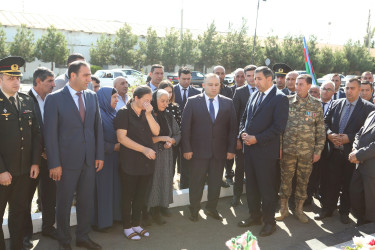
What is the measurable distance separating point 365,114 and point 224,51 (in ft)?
102

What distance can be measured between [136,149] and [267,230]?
1931 mm

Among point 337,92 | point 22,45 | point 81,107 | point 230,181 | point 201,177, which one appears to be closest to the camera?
point 81,107

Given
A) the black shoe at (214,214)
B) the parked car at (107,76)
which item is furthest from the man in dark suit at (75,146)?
the parked car at (107,76)

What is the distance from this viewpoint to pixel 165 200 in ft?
14.7

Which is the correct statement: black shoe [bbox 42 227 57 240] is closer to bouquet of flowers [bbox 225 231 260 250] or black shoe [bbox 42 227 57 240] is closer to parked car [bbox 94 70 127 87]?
bouquet of flowers [bbox 225 231 260 250]

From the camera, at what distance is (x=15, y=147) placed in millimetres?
3395

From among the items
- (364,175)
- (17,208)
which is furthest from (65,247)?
(364,175)

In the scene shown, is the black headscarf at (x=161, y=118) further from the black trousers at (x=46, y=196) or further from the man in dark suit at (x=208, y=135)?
the black trousers at (x=46, y=196)

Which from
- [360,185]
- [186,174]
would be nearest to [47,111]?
[186,174]

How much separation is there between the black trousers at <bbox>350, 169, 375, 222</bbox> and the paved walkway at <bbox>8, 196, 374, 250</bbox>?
331mm

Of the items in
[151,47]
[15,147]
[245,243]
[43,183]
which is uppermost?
[151,47]

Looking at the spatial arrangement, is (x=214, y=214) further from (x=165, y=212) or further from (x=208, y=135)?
(x=208, y=135)

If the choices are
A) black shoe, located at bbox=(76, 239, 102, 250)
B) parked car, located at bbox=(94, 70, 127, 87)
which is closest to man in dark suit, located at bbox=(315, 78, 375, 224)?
black shoe, located at bbox=(76, 239, 102, 250)

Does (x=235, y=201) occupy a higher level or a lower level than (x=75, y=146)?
lower
